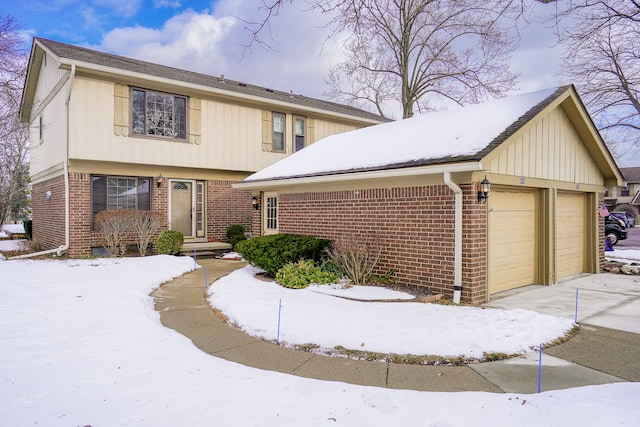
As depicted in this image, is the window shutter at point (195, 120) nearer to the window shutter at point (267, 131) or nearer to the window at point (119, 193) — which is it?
the window at point (119, 193)

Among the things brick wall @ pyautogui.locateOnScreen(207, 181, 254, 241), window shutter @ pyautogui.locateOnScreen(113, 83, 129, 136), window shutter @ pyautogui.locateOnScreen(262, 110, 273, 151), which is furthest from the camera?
window shutter @ pyautogui.locateOnScreen(262, 110, 273, 151)

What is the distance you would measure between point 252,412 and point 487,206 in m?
5.38

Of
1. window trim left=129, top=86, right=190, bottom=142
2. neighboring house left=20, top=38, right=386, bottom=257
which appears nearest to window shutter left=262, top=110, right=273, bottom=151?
neighboring house left=20, top=38, right=386, bottom=257

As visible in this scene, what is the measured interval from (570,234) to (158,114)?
12.3 m

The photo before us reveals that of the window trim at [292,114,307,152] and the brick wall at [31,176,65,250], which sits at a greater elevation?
the window trim at [292,114,307,152]

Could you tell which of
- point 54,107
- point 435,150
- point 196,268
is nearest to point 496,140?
point 435,150

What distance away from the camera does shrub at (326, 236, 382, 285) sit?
7828 mm

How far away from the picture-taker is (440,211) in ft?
23.1

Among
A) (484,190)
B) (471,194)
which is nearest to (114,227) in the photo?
(471,194)

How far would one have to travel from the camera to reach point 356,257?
787 centimetres

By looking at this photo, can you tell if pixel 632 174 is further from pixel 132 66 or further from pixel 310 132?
pixel 132 66

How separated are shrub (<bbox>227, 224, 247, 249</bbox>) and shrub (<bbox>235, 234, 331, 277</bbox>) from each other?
445 centimetres

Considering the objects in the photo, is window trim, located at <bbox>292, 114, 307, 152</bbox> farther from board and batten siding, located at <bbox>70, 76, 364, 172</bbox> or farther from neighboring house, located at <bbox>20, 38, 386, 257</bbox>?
board and batten siding, located at <bbox>70, 76, 364, 172</bbox>

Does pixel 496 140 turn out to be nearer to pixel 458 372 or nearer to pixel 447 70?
pixel 458 372
